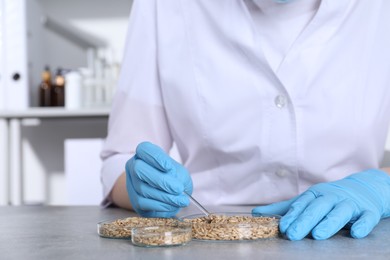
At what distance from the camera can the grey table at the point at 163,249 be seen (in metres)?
0.81

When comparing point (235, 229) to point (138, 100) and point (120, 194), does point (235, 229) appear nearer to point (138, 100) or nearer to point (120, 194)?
point (120, 194)

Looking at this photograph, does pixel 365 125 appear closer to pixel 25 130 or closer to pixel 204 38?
pixel 204 38

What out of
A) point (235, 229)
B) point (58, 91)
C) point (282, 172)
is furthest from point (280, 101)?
point (58, 91)

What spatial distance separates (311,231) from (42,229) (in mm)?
454

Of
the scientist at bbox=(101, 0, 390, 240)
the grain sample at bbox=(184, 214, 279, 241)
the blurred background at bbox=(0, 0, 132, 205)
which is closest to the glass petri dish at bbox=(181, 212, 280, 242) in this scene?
the grain sample at bbox=(184, 214, 279, 241)

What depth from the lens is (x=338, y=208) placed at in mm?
1008

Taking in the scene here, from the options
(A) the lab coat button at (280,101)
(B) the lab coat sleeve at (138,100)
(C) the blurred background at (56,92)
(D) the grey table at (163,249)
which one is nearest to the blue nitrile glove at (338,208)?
(D) the grey table at (163,249)

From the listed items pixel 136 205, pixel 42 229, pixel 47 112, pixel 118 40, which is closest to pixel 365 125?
pixel 136 205

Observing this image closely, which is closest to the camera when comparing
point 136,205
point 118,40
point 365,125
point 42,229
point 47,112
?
point 42,229

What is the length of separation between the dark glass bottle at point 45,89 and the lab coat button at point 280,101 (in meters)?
2.29

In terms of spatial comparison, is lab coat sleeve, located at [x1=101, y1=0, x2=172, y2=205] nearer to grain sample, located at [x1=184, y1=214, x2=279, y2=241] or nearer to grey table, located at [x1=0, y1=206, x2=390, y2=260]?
grey table, located at [x1=0, y1=206, x2=390, y2=260]

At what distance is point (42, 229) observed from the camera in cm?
107

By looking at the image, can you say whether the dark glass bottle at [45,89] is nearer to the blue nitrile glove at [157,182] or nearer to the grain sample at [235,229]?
the blue nitrile glove at [157,182]

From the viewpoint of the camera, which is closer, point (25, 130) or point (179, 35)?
point (179, 35)
